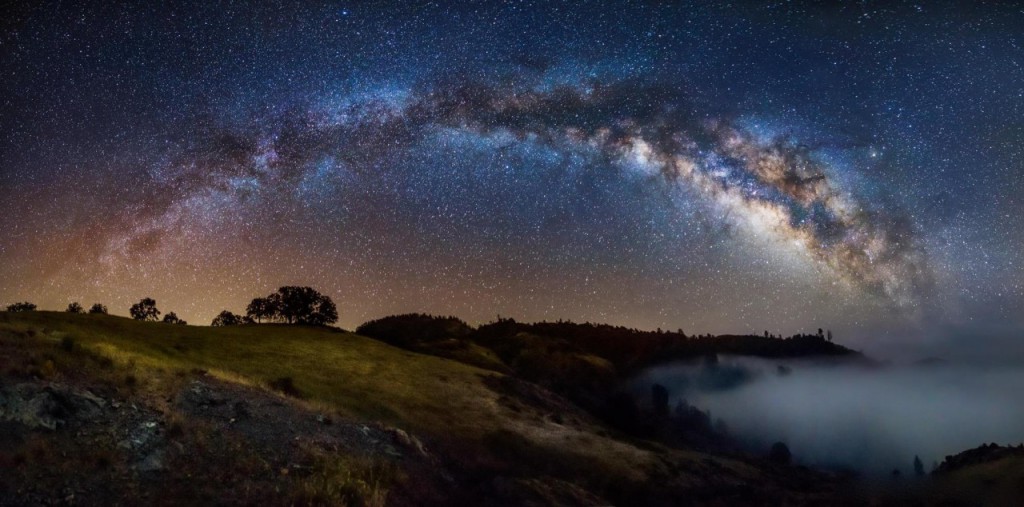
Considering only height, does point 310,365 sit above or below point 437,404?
above

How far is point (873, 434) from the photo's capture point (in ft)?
501

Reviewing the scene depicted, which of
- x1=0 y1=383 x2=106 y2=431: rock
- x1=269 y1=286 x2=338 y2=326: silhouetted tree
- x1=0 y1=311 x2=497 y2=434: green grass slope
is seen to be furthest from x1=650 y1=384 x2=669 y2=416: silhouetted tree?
x1=0 y1=383 x2=106 y2=431: rock

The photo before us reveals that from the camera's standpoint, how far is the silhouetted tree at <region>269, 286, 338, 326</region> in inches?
3935

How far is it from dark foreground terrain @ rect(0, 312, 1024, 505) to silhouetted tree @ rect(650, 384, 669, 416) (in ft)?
92.3

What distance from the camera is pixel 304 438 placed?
101 feet

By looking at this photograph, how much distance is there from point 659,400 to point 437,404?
209 ft

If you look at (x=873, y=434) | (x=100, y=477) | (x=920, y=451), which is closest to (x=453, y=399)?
(x=100, y=477)

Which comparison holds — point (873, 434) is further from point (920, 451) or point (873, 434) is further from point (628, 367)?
point (628, 367)

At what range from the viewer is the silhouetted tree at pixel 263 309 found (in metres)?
99.8

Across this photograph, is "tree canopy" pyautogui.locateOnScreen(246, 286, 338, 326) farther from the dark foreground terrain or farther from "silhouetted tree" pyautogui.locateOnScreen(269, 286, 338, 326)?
the dark foreground terrain

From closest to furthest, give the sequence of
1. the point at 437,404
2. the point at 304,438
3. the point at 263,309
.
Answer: the point at 304,438
the point at 437,404
the point at 263,309

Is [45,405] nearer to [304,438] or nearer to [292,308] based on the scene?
[304,438]

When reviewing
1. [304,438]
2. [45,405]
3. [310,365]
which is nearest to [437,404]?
[310,365]

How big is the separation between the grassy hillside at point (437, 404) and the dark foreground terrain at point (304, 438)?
22cm
